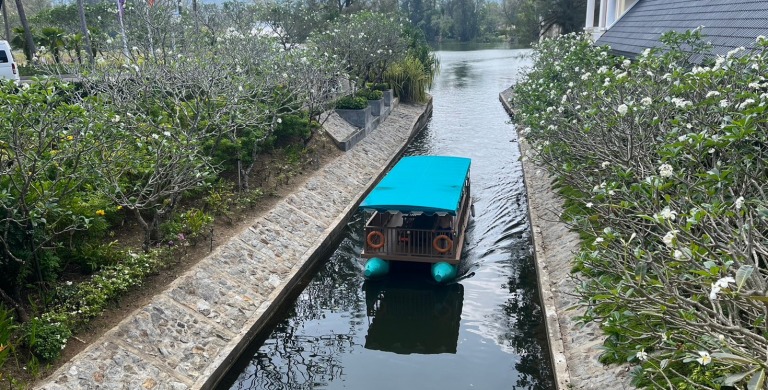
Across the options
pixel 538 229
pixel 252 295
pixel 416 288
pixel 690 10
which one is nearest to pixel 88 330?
pixel 252 295

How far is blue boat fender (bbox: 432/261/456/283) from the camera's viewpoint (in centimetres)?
1416

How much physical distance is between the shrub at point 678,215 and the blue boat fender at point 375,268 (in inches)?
169

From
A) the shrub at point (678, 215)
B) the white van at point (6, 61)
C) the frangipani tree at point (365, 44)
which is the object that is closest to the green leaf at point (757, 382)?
the shrub at point (678, 215)

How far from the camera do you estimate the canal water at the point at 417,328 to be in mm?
11023

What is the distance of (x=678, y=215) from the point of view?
7152 millimetres

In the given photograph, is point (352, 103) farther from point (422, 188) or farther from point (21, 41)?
point (21, 41)

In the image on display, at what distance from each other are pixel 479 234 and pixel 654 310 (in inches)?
449

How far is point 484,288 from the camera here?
1452 cm

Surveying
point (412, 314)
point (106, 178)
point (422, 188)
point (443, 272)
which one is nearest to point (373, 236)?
point (422, 188)

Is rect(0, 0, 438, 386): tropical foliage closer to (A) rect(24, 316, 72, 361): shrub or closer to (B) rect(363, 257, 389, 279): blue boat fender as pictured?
(A) rect(24, 316, 72, 361): shrub

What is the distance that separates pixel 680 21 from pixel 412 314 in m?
12.3

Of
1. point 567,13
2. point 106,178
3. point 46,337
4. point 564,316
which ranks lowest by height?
point 564,316

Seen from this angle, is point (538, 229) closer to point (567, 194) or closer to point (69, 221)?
point (567, 194)

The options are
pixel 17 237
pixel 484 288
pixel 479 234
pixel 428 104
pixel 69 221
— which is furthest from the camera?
pixel 428 104
